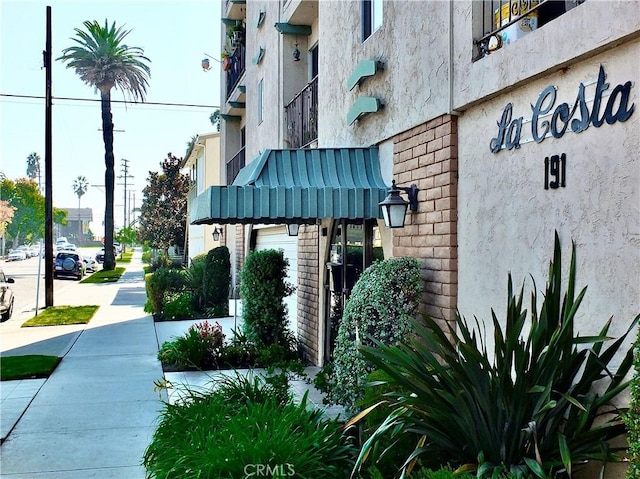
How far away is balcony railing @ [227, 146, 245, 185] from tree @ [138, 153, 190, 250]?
19102mm

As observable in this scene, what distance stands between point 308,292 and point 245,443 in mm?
6238

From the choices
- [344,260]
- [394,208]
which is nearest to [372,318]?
[394,208]

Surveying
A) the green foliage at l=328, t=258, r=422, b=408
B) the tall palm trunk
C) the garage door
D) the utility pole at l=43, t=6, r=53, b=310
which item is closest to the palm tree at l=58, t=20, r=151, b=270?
the tall palm trunk

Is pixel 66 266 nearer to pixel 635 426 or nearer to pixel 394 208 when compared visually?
pixel 394 208

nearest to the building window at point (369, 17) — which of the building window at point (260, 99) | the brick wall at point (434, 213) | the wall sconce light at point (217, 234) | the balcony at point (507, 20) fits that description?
the brick wall at point (434, 213)

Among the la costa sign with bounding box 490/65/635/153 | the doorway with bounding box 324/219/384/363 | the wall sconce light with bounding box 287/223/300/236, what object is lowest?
the doorway with bounding box 324/219/384/363

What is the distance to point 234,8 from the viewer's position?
19.3m

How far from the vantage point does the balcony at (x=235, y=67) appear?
19.1 meters

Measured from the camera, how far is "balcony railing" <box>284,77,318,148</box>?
10.7 metres

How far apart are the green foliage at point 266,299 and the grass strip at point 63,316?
284 inches

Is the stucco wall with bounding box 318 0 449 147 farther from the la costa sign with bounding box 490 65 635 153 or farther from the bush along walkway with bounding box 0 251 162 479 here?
the bush along walkway with bounding box 0 251 162 479

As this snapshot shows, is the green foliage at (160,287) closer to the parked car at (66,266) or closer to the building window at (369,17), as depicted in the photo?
the building window at (369,17)

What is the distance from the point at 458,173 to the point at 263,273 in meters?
5.83

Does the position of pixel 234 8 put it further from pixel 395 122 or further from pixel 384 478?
pixel 384 478
